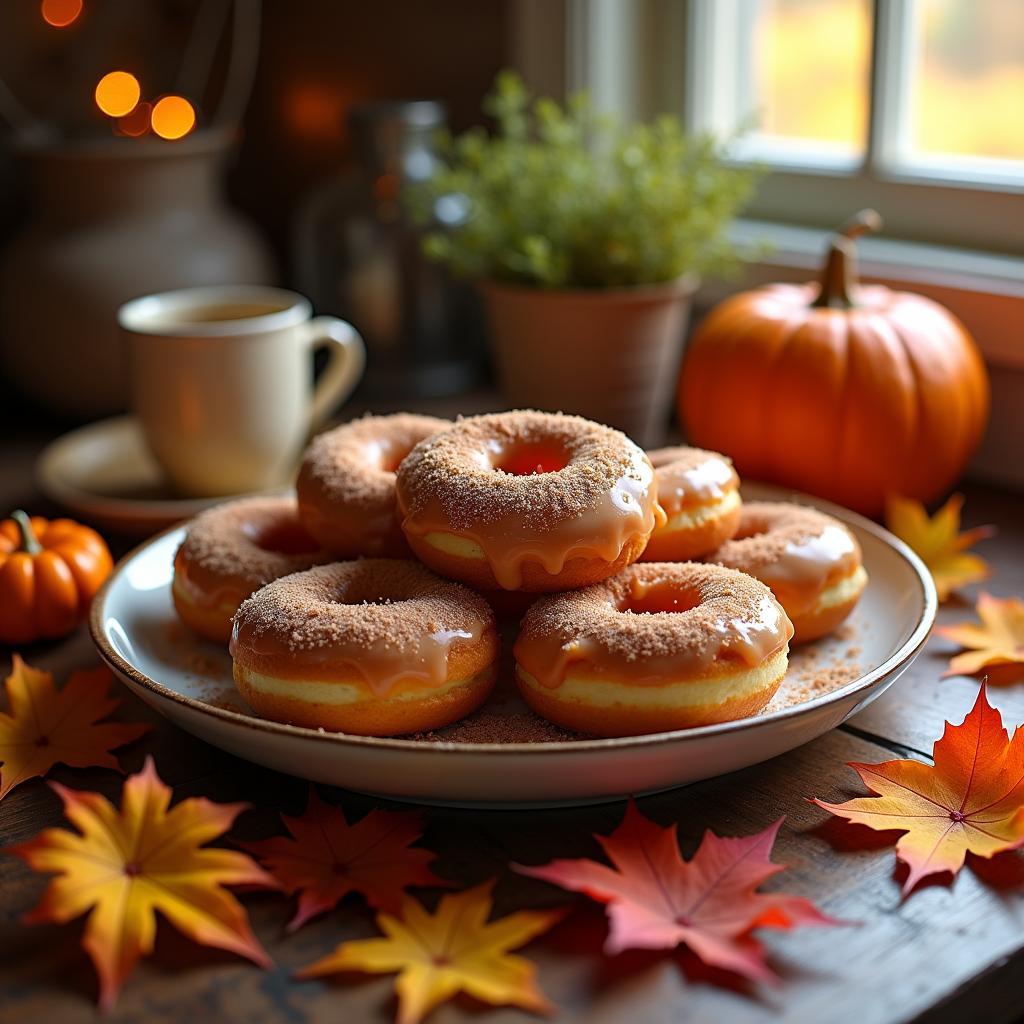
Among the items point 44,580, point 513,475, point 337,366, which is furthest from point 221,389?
point 513,475

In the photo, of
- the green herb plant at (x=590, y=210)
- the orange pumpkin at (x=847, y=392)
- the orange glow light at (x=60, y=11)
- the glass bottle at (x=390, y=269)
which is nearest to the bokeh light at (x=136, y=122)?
the orange glow light at (x=60, y=11)

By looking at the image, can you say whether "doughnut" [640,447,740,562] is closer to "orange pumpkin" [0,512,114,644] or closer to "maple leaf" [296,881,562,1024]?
"maple leaf" [296,881,562,1024]

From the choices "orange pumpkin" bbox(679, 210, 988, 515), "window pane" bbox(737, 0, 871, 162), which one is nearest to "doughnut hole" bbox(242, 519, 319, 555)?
"orange pumpkin" bbox(679, 210, 988, 515)

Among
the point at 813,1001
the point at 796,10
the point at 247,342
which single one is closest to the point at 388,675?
the point at 813,1001

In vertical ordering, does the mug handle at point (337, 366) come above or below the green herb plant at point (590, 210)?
below

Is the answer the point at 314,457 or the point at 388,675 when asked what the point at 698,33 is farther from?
the point at 388,675

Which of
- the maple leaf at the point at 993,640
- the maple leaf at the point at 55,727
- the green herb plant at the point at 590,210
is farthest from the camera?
the green herb plant at the point at 590,210

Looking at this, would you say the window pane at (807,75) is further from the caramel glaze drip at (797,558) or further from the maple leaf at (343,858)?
the maple leaf at (343,858)
